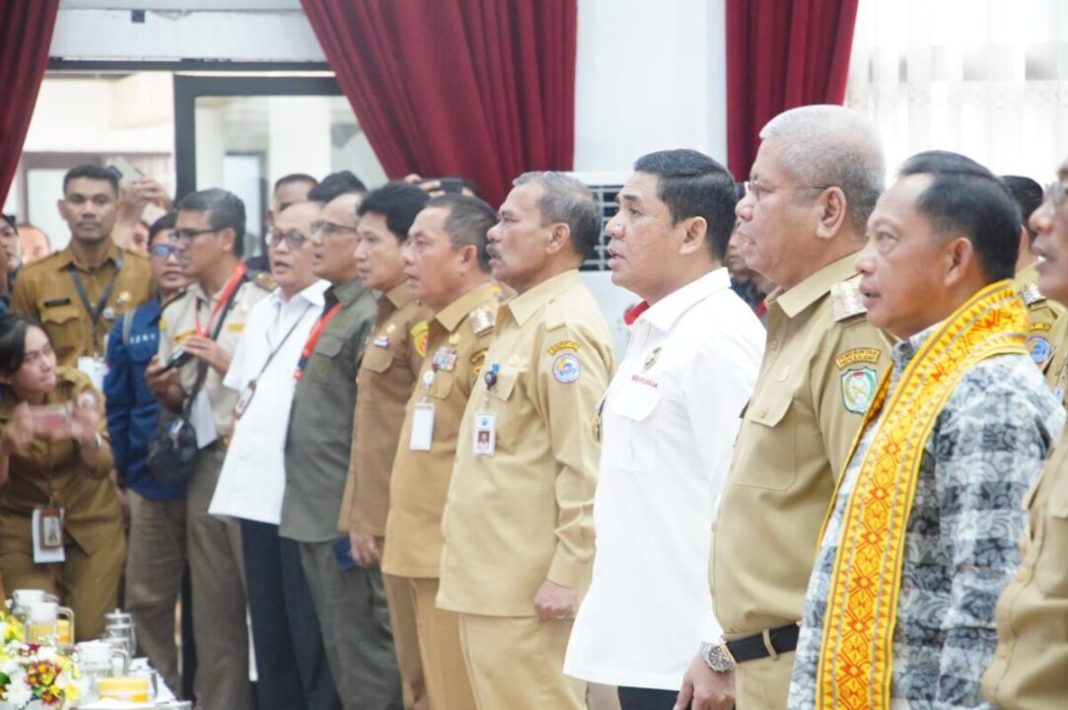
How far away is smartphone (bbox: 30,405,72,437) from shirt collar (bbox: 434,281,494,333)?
1557 mm

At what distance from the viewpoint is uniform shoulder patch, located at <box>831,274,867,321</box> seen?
2.50 meters

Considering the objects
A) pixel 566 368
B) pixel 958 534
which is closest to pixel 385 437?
pixel 566 368

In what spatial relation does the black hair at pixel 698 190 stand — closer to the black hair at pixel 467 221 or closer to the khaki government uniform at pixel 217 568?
the black hair at pixel 467 221

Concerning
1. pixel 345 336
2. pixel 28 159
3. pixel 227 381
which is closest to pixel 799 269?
pixel 345 336

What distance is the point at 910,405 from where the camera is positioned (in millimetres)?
2082

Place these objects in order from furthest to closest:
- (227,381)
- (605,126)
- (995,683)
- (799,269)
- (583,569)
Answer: (605,126) → (227,381) → (583,569) → (799,269) → (995,683)

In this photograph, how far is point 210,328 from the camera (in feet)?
18.9

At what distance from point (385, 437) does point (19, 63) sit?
8.14 ft

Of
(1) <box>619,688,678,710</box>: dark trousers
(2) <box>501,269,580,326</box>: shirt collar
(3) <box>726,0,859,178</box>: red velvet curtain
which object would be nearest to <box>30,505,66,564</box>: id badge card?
(2) <box>501,269,580,326</box>: shirt collar

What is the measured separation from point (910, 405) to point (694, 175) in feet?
4.14

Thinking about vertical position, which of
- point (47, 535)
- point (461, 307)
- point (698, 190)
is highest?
point (698, 190)

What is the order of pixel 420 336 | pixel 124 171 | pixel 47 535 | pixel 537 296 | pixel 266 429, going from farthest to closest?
pixel 124 171 → pixel 47 535 → pixel 266 429 → pixel 420 336 → pixel 537 296

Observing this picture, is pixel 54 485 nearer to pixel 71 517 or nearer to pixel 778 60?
pixel 71 517

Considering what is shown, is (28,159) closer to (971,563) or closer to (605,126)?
(605,126)
